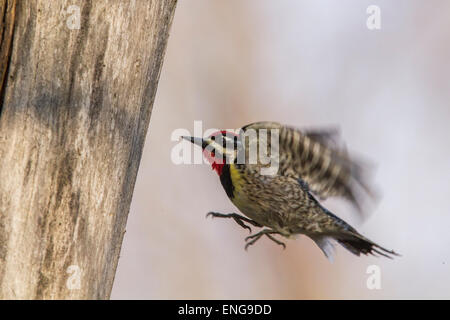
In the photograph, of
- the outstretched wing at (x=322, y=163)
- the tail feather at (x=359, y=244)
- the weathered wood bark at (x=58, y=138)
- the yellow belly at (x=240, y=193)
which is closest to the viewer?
the weathered wood bark at (x=58, y=138)

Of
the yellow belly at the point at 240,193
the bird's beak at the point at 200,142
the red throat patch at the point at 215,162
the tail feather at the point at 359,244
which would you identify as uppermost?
the bird's beak at the point at 200,142

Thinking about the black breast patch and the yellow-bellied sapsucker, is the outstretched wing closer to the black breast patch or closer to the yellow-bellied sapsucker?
the yellow-bellied sapsucker

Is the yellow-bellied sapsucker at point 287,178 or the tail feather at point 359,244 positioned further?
the tail feather at point 359,244

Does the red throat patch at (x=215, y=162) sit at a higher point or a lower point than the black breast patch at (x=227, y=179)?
higher

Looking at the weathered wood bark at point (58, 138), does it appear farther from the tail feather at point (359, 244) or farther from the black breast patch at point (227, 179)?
the tail feather at point (359, 244)

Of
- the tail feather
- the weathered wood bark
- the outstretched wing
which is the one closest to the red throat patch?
the outstretched wing

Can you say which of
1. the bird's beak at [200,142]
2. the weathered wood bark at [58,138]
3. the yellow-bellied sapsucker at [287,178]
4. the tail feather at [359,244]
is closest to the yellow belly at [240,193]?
the yellow-bellied sapsucker at [287,178]

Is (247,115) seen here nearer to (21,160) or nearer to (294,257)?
(294,257)

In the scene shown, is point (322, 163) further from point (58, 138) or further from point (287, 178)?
point (58, 138)
